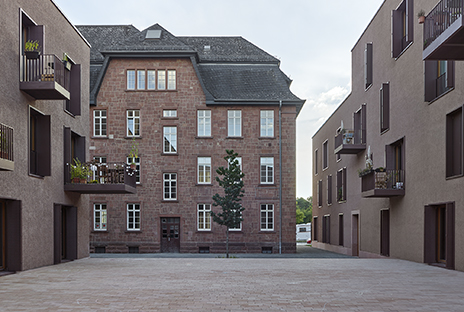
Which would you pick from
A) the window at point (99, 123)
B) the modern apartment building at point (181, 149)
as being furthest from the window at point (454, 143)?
the window at point (99, 123)

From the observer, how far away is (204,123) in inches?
1326

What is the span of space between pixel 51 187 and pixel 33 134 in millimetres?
1833

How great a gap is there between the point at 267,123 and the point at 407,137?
14.4 meters

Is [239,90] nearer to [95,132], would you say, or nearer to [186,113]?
[186,113]

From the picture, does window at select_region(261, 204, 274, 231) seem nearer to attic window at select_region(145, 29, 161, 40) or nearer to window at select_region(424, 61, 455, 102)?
attic window at select_region(145, 29, 161, 40)

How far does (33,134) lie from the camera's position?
17094mm

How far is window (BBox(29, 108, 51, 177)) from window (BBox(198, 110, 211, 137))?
1690 centimetres

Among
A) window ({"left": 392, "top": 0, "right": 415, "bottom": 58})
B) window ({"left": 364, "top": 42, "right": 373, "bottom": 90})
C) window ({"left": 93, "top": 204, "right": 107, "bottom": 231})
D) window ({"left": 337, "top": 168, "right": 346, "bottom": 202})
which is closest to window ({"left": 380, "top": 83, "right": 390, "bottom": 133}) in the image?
window ({"left": 392, "top": 0, "right": 415, "bottom": 58})

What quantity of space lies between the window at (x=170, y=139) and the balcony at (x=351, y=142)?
10.2m

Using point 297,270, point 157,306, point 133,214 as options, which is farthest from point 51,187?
point 133,214

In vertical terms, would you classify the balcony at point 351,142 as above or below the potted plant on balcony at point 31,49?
below

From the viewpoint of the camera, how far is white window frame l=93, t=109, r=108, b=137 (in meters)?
33.7

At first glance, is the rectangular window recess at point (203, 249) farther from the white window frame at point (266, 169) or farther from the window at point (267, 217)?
the white window frame at point (266, 169)

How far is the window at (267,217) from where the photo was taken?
109 feet
